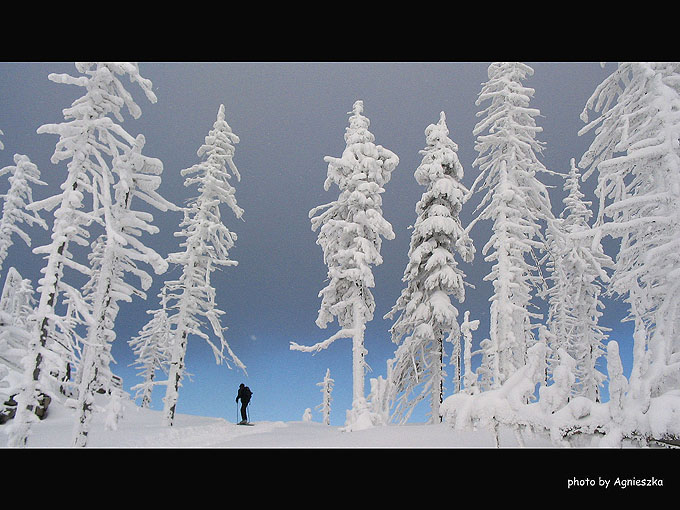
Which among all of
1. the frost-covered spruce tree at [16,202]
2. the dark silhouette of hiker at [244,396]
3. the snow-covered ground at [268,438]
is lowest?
the snow-covered ground at [268,438]

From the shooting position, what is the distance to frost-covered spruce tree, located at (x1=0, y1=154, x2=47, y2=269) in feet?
81.0

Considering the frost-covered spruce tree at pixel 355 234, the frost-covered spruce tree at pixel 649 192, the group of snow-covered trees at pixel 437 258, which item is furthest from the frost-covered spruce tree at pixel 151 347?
the frost-covered spruce tree at pixel 649 192

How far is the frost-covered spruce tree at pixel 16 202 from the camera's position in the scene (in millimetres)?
24703

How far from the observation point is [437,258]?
19516 mm

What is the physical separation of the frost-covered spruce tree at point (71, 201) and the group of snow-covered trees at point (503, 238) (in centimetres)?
965

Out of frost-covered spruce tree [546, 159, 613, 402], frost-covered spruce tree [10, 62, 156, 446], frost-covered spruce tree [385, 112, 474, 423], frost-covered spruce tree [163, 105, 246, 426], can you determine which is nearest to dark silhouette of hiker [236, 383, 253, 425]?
frost-covered spruce tree [163, 105, 246, 426]

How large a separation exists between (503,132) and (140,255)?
16.5m

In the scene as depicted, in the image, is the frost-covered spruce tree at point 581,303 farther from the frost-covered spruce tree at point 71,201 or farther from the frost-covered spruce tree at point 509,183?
the frost-covered spruce tree at point 71,201

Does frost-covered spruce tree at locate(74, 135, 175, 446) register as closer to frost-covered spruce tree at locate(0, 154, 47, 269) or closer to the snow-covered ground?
the snow-covered ground

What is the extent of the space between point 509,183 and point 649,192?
27.7 feet
